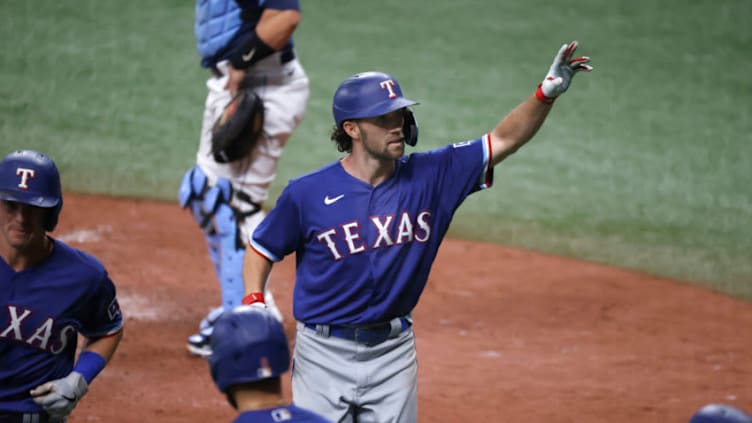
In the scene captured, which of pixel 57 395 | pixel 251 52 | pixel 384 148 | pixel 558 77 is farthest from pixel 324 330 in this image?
pixel 251 52

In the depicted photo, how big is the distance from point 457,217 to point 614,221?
49.0 inches

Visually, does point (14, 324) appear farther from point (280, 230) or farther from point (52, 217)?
point (280, 230)

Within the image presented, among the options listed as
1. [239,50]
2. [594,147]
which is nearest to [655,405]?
[239,50]

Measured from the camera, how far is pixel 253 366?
320cm

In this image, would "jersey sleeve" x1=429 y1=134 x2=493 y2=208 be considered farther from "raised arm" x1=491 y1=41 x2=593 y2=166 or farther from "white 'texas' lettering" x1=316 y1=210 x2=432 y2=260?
"white 'texas' lettering" x1=316 y1=210 x2=432 y2=260

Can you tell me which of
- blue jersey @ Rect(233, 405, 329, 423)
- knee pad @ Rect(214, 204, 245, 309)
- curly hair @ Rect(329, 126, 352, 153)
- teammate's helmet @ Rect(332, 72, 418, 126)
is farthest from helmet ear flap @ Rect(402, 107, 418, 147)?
knee pad @ Rect(214, 204, 245, 309)

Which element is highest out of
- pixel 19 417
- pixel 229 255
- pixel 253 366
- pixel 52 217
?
pixel 253 366

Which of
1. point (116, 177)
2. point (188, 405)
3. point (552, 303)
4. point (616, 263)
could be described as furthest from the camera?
point (116, 177)

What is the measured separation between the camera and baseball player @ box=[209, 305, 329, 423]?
3201 millimetres

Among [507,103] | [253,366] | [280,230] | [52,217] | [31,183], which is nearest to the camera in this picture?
[253,366]

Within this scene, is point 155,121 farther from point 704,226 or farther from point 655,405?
point 655,405

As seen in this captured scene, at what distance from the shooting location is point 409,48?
13.3 m

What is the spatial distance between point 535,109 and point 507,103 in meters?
7.16

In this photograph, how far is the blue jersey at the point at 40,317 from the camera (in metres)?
4.26
